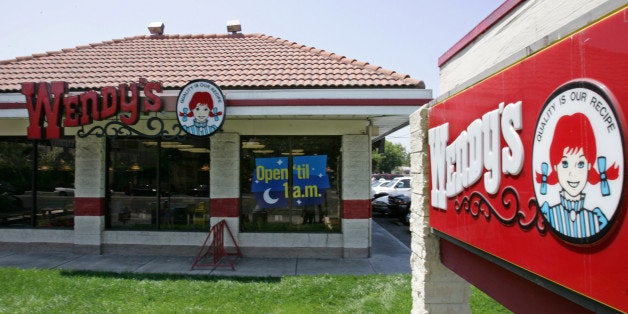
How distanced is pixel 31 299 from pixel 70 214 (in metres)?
4.20

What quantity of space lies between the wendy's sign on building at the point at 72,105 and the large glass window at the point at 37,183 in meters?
1.93

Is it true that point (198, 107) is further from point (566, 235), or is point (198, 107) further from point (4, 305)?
point (566, 235)

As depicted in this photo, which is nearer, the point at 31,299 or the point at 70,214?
the point at 31,299

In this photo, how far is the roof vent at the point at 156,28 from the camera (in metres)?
14.0

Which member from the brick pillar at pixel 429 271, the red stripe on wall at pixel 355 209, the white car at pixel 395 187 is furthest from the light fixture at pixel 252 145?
the white car at pixel 395 187

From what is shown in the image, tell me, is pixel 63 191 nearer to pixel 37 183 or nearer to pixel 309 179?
pixel 37 183

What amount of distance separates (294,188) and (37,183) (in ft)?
22.1

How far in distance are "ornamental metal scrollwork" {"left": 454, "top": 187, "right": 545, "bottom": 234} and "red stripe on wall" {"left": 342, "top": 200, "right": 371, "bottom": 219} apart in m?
6.34

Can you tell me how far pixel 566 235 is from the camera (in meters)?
1.78

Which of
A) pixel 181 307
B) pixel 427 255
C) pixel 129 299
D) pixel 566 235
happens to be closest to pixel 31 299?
pixel 129 299

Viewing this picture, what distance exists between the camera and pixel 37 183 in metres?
10.2

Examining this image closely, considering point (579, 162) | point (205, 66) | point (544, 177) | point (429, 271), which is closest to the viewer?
point (579, 162)

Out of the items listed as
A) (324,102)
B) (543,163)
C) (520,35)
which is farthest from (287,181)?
(543,163)

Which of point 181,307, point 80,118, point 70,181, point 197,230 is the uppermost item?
point 80,118
